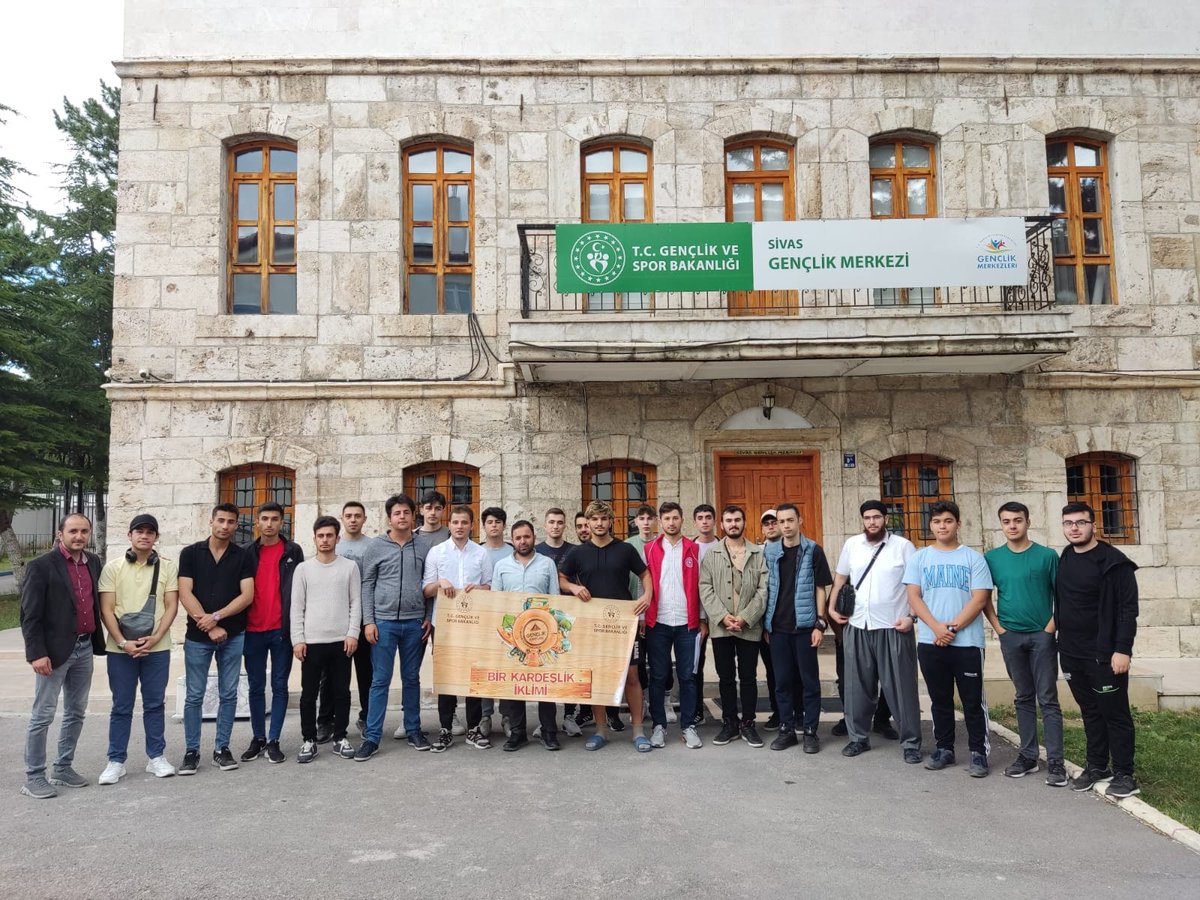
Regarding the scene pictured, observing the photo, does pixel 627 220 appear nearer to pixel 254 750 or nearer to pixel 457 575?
pixel 457 575

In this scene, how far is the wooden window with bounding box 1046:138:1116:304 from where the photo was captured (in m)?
11.9

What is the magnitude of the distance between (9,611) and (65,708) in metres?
15.2

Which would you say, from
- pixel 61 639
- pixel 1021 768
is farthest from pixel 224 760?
pixel 1021 768

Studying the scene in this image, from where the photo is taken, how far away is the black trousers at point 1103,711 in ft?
18.7

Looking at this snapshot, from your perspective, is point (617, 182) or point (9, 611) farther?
point (9, 611)

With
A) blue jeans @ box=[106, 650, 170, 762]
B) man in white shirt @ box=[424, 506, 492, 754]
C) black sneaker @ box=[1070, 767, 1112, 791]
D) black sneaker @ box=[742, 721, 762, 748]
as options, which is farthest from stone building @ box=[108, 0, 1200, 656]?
black sneaker @ box=[1070, 767, 1112, 791]

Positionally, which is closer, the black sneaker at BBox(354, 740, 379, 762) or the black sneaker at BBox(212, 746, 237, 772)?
the black sneaker at BBox(212, 746, 237, 772)

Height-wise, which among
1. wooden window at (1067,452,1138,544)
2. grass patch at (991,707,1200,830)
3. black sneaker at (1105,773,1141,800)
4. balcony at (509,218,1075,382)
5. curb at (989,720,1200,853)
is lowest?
grass patch at (991,707,1200,830)

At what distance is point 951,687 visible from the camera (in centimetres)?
644

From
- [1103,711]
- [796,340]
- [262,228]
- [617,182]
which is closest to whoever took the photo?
[1103,711]

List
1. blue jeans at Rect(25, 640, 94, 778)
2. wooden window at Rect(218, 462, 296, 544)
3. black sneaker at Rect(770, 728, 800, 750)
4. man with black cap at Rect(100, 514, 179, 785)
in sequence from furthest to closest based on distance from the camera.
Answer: wooden window at Rect(218, 462, 296, 544) < black sneaker at Rect(770, 728, 800, 750) < man with black cap at Rect(100, 514, 179, 785) < blue jeans at Rect(25, 640, 94, 778)

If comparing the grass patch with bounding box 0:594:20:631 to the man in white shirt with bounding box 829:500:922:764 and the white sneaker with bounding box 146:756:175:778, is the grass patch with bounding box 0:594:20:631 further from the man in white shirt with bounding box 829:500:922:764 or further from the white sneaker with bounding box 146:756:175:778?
the man in white shirt with bounding box 829:500:922:764

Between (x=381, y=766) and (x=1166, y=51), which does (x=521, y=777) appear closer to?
(x=381, y=766)

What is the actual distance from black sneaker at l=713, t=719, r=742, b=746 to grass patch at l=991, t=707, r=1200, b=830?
2.50 metres
